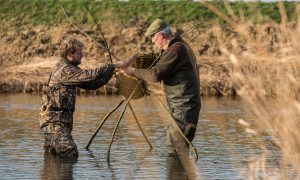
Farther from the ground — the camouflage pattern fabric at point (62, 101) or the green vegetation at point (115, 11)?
the green vegetation at point (115, 11)

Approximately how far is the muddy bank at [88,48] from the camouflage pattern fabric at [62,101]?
16.9 metres

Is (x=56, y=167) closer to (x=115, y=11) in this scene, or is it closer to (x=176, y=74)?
(x=176, y=74)

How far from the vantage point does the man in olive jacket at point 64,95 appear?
41.2 feet

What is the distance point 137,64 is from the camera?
13039 mm

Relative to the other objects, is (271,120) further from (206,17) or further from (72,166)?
(206,17)

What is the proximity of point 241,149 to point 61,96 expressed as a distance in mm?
3175

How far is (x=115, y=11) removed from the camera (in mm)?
46969

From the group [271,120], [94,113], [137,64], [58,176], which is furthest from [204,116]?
[271,120]

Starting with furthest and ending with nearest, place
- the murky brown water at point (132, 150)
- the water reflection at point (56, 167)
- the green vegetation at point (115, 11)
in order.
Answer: the green vegetation at point (115, 11)
the murky brown water at point (132, 150)
the water reflection at point (56, 167)

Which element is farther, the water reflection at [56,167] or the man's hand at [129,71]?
the man's hand at [129,71]

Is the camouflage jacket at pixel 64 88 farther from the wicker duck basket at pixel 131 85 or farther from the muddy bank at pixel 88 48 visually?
the muddy bank at pixel 88 48

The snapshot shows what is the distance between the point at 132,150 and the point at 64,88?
2.07 meters

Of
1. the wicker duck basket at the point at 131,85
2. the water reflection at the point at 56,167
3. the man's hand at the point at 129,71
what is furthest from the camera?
the wicker duck basket at the point at 131,85

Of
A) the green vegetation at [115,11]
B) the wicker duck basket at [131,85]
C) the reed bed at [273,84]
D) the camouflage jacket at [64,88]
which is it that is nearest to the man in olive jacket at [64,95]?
the camouflage jacket at [64,88]
